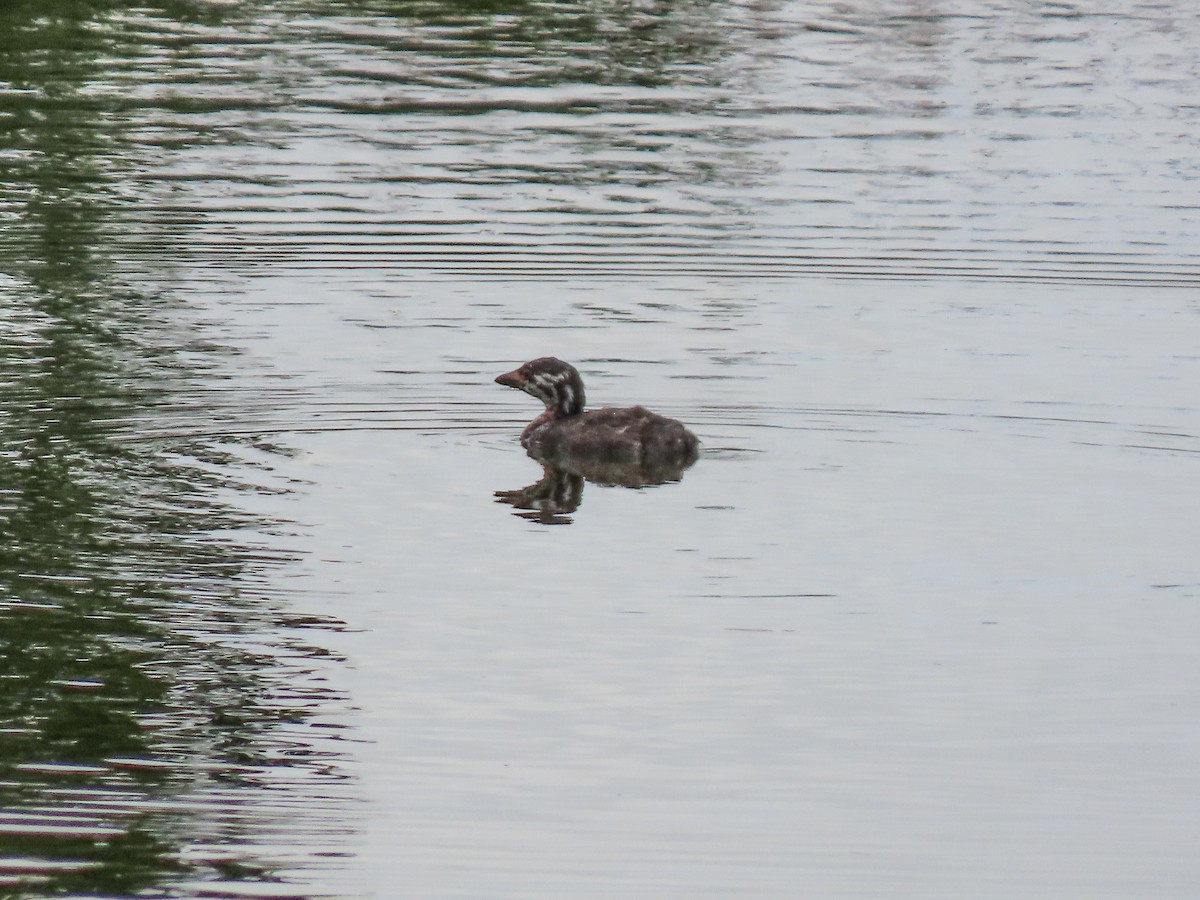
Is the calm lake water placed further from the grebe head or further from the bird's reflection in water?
the grebe head

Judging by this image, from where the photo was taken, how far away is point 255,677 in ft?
33.3

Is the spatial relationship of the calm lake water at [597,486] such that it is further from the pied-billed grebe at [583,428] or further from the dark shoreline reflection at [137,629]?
the pied-billed grebe at [583,428]

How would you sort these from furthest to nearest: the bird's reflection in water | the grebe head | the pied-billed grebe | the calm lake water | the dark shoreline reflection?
the grebe head, the pied-billed grebe, the bird's reflection in water, the calm lake water, the dark shoreline reflection

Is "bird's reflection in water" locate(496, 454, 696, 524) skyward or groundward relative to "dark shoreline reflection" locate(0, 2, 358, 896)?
groundward

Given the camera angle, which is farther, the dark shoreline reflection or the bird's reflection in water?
the bird's reflection in water

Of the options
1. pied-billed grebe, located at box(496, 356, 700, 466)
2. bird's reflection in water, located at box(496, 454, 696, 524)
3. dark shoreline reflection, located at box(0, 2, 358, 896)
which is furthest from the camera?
pied-billed grebe, located at box(496, 356, 700, 466)

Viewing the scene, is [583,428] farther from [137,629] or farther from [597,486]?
[137,629]

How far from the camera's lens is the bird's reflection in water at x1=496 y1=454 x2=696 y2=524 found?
516 inches

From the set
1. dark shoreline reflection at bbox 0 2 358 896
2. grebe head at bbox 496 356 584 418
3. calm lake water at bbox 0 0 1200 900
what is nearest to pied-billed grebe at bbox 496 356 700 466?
grebe head at bbox 496 356 584 418

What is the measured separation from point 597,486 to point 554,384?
902 mm

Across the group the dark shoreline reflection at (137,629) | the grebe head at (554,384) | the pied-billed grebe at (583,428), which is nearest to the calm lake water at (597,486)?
the dark shoreline reflection at (137,629)

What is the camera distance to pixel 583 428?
14.3m

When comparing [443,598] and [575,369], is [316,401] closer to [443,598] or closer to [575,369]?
[575,369]

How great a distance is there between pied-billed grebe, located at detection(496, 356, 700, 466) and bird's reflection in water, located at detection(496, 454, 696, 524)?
40mm
